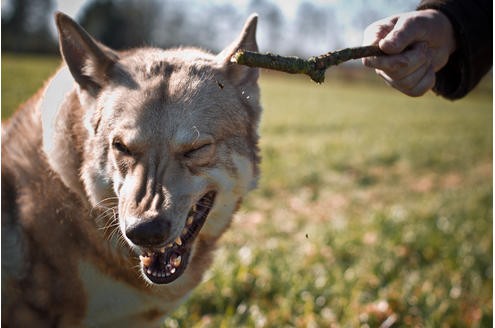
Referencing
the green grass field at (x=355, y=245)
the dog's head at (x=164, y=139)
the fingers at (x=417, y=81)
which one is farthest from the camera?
the green grass field at (x=355, y=245)

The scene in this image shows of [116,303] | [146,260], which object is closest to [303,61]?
[146,260]

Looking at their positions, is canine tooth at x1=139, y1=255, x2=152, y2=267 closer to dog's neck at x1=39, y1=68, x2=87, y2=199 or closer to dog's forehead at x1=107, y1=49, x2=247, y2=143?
dog's neck at x1=39, y1=68, x2=87, y2=199

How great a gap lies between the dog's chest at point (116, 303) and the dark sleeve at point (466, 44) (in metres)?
2.13

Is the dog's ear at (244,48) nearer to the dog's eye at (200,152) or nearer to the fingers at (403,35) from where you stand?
the dog's eye at (200,152)

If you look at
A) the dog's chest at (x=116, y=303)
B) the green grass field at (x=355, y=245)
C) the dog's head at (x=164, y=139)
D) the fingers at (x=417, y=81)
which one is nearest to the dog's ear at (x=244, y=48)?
the dog's head at (x=164, y=139)

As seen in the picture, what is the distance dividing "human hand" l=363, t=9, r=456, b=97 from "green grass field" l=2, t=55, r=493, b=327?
71.9 inches

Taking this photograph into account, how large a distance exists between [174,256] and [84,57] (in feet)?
3.80

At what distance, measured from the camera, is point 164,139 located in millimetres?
2619

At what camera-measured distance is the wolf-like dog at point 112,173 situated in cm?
266

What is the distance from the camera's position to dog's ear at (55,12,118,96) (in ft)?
9.00

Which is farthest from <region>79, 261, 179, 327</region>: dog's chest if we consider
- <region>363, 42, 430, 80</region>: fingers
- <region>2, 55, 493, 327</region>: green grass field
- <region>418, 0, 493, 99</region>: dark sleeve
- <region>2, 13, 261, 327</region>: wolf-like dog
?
<region>418, 0, 493, 99</region>: dark sleeve

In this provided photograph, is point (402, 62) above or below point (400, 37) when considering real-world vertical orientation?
below

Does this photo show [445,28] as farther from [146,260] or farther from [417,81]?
[146,260]

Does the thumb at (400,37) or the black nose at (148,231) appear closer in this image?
the black nose at (148,231)
